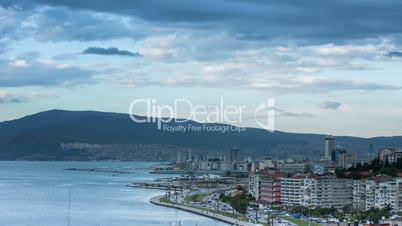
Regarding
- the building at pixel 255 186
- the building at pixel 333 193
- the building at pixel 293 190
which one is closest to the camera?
the building at pixel 333 193

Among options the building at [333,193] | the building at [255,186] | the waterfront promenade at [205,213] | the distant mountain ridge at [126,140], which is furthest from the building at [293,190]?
the distant mountain ridge at [126,140]

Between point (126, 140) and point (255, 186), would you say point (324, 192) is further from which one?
point (126, 140)

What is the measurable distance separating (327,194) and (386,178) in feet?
7.46

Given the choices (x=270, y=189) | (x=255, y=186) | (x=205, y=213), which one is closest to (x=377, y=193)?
(x=205, y=213)

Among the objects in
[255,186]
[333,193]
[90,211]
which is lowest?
[90,211]

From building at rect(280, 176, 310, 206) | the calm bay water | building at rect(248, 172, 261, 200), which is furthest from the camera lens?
building at rect(248, 172, 261, 200)

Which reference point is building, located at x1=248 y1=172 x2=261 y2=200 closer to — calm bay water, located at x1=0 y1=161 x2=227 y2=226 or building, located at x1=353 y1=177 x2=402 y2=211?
calm bay water, located at x1=0 y1=161 x2=227 y2=226

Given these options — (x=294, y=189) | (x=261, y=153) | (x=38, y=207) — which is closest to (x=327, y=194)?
(x=294, y=189)

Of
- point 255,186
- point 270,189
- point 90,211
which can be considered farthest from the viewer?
point 255,186

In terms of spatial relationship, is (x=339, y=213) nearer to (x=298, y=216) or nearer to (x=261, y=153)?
(x=298, y=216)

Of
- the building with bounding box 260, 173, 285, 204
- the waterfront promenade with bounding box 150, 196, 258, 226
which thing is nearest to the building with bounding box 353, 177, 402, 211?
the building with bounding box 260, 173, 285, 204

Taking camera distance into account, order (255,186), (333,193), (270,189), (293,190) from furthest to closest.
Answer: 1. (255,186)
2. (270,189)
3. (293,190)
4. (333,193)

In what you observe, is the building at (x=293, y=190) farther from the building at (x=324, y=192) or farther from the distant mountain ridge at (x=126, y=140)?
the distant mountain ridge at (x=126, y=140)

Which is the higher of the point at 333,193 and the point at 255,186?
the point at 255,186
